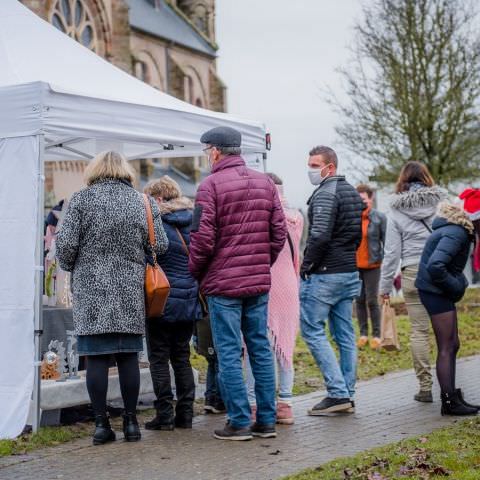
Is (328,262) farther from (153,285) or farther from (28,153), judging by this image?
(28,153)

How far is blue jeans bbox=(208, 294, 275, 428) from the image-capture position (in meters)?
7.78

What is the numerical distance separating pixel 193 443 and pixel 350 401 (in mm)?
1742

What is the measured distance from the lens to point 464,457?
6.82 m

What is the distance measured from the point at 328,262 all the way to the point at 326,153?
2.95 feet

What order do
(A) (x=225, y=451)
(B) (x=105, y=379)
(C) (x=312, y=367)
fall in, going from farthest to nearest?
1. (C) (x=312, y=367)
2. (B) (x=105, y=379)
3. (A) (x=225, y=451)

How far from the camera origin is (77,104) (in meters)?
8.54

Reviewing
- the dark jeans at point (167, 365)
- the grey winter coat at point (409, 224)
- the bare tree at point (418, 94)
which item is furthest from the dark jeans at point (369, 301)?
the bare tree at point (418, 94)

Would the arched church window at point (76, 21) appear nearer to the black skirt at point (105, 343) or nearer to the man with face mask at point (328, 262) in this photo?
the man with face mask at point (328, 262)

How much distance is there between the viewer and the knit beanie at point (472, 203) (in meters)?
8.37

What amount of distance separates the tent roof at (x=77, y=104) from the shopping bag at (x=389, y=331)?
3.52m

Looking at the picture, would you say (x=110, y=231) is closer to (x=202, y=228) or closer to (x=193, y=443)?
(x=202, y=228)

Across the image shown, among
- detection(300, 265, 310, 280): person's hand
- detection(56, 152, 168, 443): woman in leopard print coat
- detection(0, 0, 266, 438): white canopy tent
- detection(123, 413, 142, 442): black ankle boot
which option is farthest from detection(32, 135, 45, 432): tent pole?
detection(300, 265, 310, 280): person's hand

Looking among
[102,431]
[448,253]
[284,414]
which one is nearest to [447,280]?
[448,253]

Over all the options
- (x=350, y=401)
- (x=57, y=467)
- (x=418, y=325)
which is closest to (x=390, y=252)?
(x=418, y=325)
